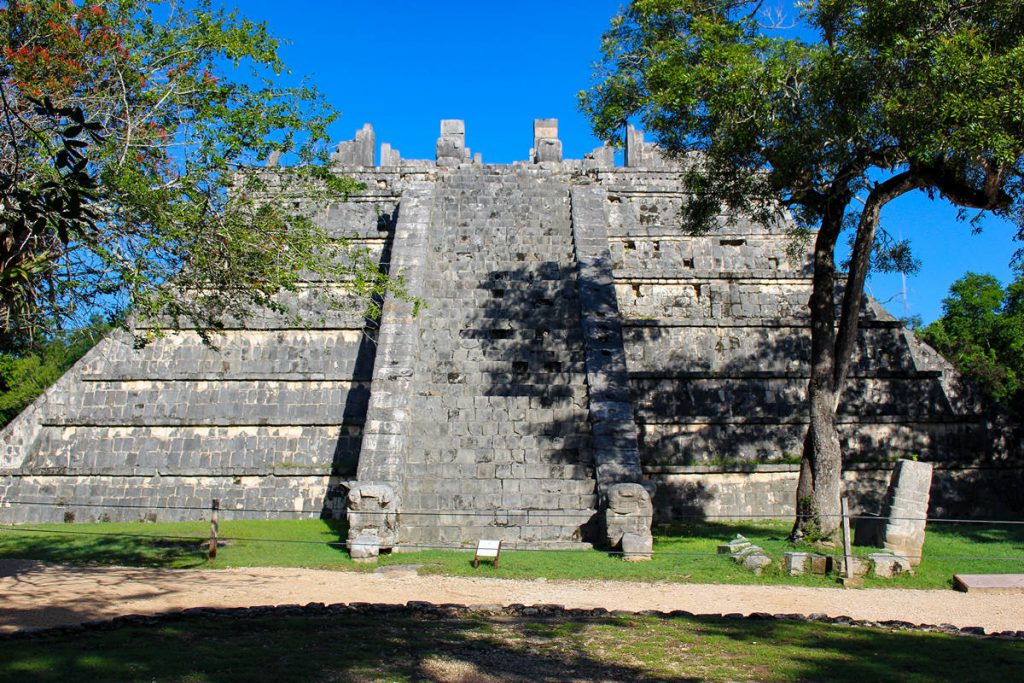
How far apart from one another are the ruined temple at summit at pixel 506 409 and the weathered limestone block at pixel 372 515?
20 centimetres

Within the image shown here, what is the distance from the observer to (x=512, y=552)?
11.6 metres

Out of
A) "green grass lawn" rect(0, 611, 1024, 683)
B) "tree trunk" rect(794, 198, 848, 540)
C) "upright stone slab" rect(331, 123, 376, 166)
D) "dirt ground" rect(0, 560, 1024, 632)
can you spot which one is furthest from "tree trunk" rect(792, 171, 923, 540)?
"upright stone slab" rect(331, 123, 376, 166)

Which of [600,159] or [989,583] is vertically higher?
[600,159]

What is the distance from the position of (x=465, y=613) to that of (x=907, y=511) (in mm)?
6068

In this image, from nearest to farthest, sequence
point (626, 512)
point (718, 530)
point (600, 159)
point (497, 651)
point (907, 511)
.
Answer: point (497, 651) → point (907, 511) → point (626, 512) → point (718, 530) → point (600, 159)

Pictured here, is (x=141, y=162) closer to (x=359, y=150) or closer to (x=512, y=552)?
(x=512, y=552)

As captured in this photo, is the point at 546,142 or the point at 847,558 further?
the point at 546,142

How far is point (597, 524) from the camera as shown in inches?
480

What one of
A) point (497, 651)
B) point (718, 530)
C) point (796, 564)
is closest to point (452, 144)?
point (718, 530)

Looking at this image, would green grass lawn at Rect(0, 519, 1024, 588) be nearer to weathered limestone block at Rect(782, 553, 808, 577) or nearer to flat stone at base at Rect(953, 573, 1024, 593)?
weathered limestone block at Rect(782, 553, 808, 577)

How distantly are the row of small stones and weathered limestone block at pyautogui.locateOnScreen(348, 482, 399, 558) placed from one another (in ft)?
9.81

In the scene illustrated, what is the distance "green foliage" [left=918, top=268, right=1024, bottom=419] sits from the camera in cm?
2867

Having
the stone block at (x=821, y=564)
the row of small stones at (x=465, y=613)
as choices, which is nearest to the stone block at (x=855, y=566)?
the stone block at (x=821, y=564)

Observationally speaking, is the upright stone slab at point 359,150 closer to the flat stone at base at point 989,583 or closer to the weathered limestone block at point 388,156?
the weathered limestone block at point 388,156
